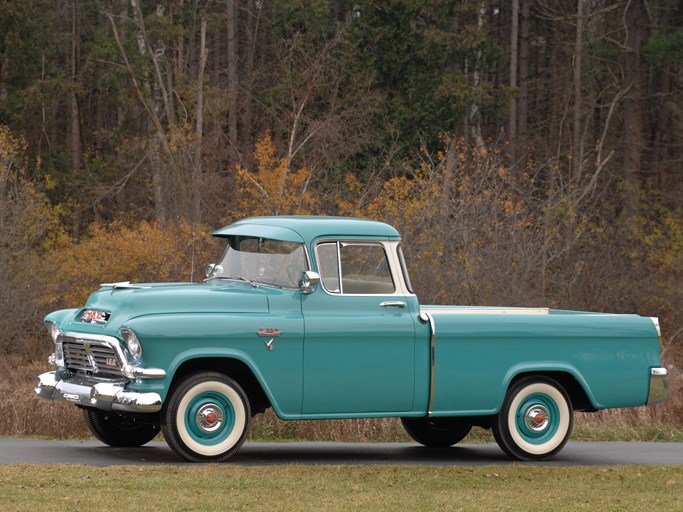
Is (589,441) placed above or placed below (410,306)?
below

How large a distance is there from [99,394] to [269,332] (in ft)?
5.13

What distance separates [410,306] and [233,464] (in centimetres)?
223

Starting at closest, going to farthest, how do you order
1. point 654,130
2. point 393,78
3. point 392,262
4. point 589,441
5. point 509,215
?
point 392,262 → point 589,441 → point 509,215 → point 393,78 → point 654,130

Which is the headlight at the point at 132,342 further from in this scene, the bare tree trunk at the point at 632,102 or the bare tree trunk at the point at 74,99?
the bare tree trunk at the point at 74,99

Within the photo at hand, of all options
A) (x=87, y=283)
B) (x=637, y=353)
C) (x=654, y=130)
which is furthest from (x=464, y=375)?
(x=654, y=130)

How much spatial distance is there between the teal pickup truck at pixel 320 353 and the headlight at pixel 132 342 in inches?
0.6

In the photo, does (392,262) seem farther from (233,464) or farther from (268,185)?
(268,185)

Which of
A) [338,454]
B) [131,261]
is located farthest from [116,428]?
[131,261]

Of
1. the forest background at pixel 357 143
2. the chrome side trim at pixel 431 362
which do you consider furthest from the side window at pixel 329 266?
the forest background at pixel 357 143

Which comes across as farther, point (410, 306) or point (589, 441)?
point (589, 441)

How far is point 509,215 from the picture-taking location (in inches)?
1155

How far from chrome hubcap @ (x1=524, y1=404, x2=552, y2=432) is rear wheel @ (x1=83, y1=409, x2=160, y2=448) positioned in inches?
143

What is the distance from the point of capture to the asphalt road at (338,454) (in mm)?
12086

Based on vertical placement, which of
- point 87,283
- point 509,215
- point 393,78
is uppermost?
point 393,78
